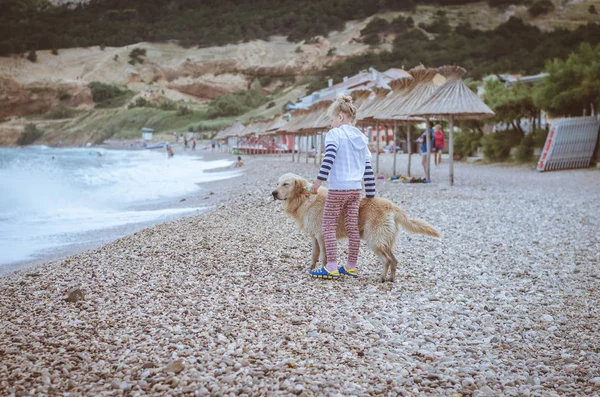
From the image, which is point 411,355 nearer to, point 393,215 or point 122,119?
point 393,215

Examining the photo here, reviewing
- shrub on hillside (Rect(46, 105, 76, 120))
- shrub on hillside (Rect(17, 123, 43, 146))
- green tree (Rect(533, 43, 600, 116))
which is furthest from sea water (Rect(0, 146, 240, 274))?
shrub on hillside (Rect(46, 105, 76, 120))

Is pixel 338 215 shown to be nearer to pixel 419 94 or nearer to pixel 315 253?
→ pixel 315 253

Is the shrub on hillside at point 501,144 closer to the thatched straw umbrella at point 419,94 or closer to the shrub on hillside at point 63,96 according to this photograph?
the thatched straw umbrella at point 419,94

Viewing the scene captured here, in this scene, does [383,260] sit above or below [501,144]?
below

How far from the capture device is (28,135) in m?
63.9

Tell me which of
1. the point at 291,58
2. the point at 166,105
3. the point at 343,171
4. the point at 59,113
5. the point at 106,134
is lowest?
the point at 343,171

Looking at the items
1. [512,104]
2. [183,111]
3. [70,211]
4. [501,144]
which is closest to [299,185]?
[70,211]

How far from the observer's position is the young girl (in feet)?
14.2

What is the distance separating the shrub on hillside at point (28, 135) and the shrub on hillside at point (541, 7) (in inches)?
3162

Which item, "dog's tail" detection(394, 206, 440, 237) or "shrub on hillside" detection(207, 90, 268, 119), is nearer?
"dog's tail" detection(394, 206, 440, 237)

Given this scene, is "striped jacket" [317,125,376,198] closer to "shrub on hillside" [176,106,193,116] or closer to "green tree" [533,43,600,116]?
"green tree" [533,43,600,116]

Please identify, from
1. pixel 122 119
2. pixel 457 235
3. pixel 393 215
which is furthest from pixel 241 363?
pixel 122 119

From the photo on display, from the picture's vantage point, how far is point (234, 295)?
412 centimetres

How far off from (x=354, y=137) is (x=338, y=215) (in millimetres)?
716
